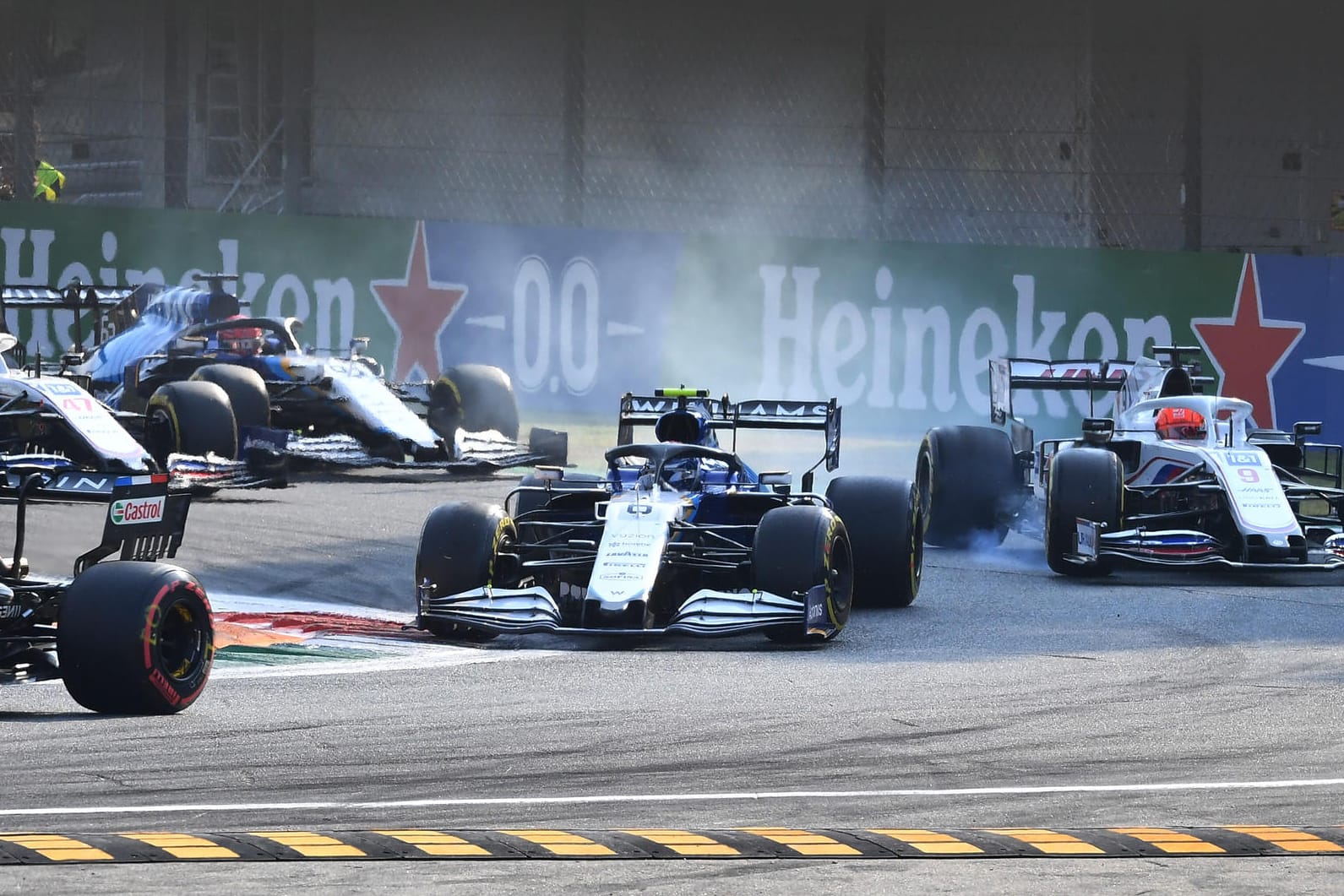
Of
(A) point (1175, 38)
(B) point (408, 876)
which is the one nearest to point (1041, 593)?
(B) point (408, 876)

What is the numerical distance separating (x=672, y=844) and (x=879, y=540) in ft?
19.7

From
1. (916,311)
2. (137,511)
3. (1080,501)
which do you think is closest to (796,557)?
(137,511)

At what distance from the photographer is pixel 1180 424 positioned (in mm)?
14172

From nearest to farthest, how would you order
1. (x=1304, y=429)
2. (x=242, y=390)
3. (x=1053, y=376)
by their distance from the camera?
(x=1304, y=429) < (x=1053, y=376) < (x=242, y=390)

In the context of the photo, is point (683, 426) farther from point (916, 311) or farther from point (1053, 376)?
point (916, 311)

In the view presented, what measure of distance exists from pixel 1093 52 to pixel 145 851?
2041 centimetres

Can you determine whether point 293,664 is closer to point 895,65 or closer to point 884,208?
point 884,208

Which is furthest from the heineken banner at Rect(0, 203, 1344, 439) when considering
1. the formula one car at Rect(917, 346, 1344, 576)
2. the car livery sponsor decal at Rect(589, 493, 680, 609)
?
the car livery sponsor decal at Rect(589, 493, 680, 609)

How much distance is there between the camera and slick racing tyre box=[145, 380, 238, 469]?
16156 mm

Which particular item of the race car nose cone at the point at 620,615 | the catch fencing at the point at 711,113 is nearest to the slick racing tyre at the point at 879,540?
the race car nose cone at the point at 620,615

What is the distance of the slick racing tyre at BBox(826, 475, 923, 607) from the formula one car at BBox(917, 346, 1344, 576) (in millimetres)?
1779

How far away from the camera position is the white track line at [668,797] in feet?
20.5

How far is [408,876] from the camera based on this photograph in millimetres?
5480

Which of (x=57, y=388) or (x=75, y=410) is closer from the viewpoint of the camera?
(x=75, y=410)
